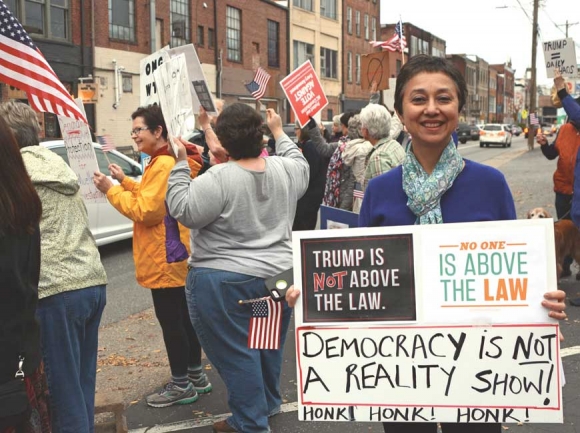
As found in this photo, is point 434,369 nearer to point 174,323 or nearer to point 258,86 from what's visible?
point 174,323

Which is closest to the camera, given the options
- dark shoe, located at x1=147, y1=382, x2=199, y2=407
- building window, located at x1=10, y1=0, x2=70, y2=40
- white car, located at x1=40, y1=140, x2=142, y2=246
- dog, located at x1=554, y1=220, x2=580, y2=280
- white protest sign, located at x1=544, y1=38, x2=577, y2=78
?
dark shoe, located at x1=147, y1=382, x2=199, y2=407

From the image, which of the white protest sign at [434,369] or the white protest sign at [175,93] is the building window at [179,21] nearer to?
the white protest sign at [175,93]

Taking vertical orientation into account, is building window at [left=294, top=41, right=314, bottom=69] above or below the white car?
above

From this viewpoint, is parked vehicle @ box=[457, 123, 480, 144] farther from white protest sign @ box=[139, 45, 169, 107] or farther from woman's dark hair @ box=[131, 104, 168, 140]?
woman's dark hair @ box=[131, 104, 168, 140]

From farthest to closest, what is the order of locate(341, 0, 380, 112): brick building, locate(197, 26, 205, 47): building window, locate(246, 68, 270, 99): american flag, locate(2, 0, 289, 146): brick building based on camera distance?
locate(341, 0, 380, 112): brick building, locate(197, 26, 205, 47): building window, locate(2, 0, 289, 146): brick building, locate(246, 68, 270, 99): american flag

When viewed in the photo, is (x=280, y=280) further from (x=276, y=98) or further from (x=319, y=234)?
(x=276, y=98)

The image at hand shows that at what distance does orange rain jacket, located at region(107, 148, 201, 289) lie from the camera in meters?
4.12

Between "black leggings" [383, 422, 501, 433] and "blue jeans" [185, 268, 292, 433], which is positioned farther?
"blue jeans" [185, 268, 292, 433]

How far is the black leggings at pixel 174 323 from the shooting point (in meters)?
4.43

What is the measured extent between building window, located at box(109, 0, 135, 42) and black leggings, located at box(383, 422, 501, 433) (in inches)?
1018

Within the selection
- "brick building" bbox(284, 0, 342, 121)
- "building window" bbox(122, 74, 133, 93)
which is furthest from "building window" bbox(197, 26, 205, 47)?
"brick building" bbox(284, 0, 342, 121)

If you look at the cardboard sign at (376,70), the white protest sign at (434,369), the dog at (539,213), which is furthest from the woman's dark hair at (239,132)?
the cardboard sign at (376,70)

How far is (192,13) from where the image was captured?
3131 cm

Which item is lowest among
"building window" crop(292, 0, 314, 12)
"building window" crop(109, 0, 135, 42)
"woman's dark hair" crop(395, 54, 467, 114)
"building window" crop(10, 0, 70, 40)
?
"woman's dark hair" crop(395, 54, 467, 114)
